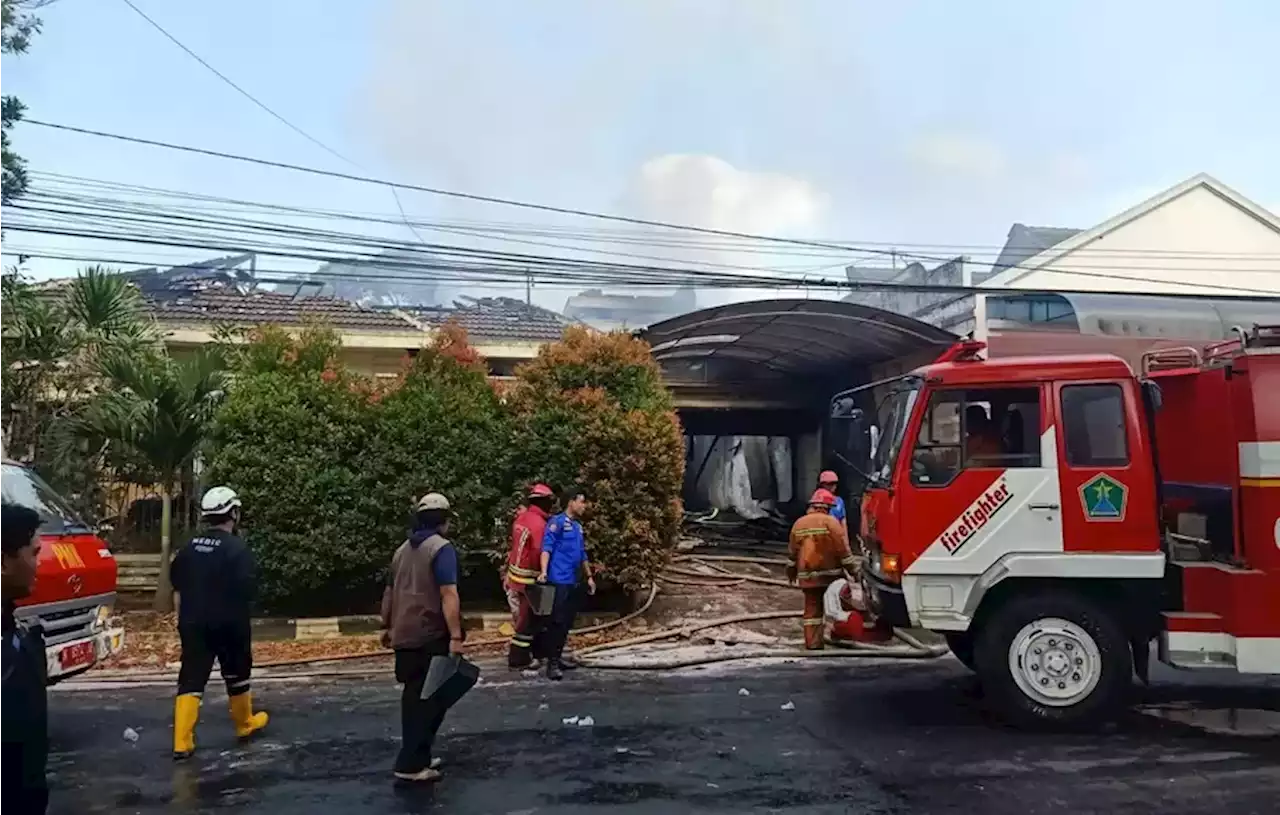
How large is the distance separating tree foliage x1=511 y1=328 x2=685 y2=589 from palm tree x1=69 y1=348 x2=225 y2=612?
12.4 ft

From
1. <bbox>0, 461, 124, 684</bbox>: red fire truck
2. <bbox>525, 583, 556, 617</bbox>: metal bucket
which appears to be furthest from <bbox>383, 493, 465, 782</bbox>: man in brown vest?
<bbox>525, 583, 556, 617</bbox>: metal bucket

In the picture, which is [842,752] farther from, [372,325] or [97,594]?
[372,325]

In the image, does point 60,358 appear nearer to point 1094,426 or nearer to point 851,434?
point 851,434

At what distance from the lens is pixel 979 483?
748 cm

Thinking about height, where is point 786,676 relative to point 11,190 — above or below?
below

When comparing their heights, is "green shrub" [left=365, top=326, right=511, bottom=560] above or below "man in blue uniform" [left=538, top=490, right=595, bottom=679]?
above

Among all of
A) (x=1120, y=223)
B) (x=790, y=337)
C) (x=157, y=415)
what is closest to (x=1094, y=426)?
(x=157, y=415)

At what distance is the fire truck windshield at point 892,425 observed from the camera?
7.76 m

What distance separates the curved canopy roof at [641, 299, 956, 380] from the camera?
15.9 m

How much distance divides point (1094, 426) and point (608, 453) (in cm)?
614

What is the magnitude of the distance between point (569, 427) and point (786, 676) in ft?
13.7

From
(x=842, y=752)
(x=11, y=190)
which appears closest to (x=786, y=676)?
(x=842, y=752)

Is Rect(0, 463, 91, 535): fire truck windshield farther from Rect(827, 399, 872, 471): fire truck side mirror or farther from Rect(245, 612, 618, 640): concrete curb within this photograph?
Rect(827, 399, 872, 471): fire truck side mirror

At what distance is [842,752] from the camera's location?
6879 mm
